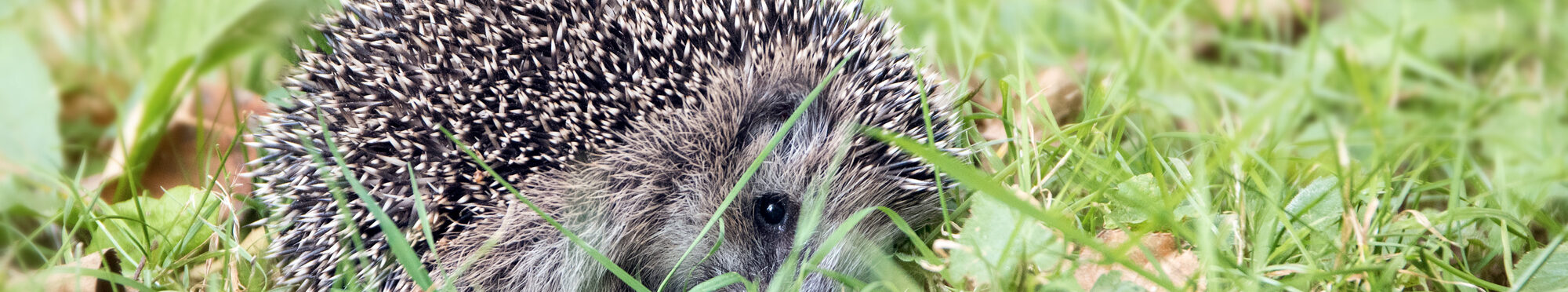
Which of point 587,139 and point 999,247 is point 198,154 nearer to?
point 587,139

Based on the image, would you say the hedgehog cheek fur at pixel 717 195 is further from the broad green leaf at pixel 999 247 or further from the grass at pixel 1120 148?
the broad green leaf at pixel 999 247

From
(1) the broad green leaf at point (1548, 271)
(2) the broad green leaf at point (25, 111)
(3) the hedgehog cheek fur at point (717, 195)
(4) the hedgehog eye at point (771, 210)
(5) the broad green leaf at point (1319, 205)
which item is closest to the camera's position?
(1) the broad green leaf at point (1548, 271)

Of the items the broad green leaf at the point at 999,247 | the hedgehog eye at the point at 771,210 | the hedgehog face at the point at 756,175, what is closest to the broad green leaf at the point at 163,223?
the hedgehog face at the point at 756,175

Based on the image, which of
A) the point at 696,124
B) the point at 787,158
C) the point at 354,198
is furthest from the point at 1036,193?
the point at 354,198

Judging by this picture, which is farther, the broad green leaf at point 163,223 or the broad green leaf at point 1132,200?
the broad green leaf at point 163,223

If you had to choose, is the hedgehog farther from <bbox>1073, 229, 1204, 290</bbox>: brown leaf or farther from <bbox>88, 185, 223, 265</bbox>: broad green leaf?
<bbox>1073, 229, 1204, 290</bbox>: brown leaf

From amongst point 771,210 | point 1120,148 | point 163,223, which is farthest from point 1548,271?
point 163,223
